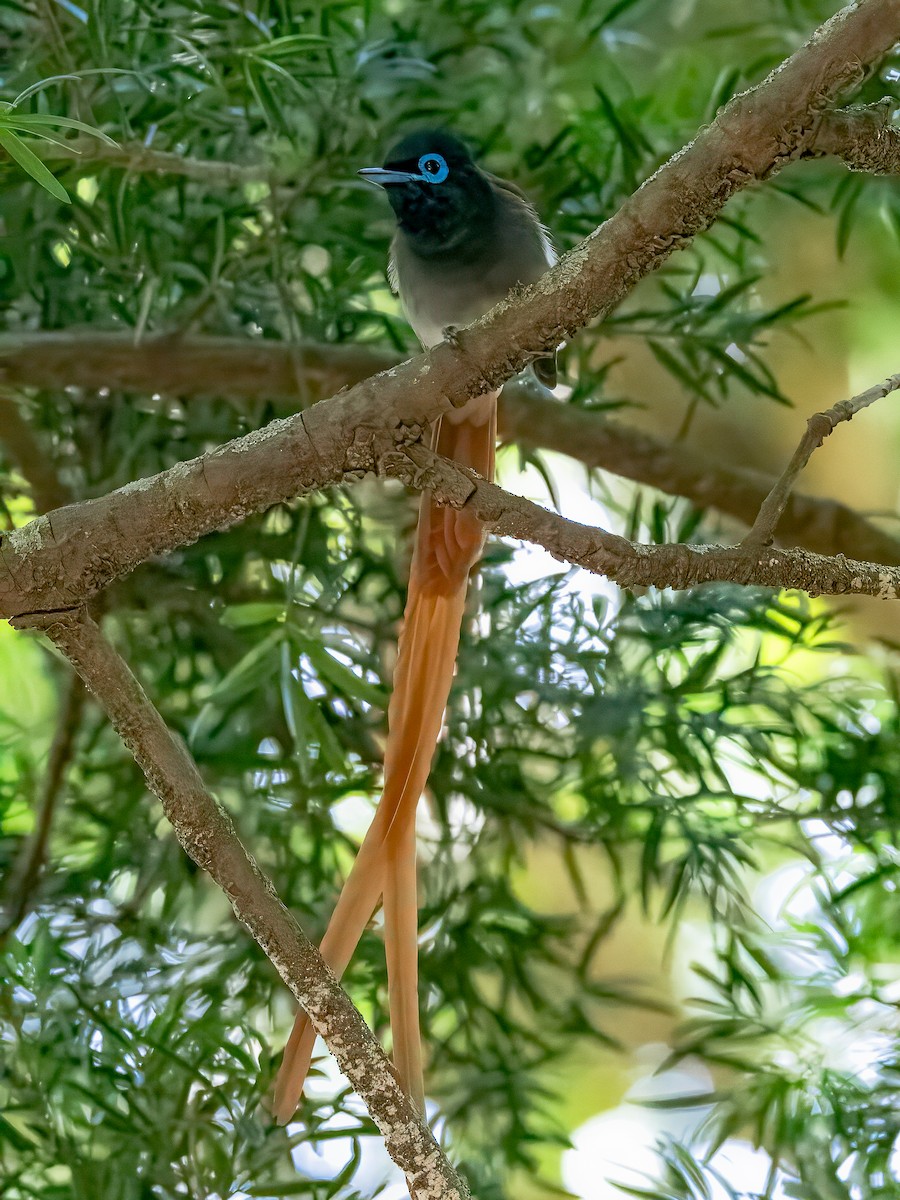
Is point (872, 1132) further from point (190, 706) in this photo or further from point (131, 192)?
point (131, 192)

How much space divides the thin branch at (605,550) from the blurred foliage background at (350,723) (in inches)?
9.3

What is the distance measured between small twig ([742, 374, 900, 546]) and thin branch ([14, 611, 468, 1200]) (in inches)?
10.8

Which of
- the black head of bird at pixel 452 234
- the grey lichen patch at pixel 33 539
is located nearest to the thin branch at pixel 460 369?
the grey lichen patch at pixel 33 539

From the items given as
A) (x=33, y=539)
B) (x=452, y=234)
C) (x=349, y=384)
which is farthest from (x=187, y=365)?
(x=33, y=539)

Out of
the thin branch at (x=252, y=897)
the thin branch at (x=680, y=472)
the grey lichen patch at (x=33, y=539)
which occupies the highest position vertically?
the thin branch at (x=680, y=472)

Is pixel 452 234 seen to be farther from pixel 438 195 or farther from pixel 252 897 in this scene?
pixel 252 897

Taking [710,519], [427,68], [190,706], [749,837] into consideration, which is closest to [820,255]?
[710,519]

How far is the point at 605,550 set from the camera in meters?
0.52

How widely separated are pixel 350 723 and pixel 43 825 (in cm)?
23

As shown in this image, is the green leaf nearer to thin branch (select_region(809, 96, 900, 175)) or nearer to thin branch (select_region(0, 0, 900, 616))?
thin branch (select_region(0, 0, 900, 616))

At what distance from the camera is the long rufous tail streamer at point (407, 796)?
562 mm

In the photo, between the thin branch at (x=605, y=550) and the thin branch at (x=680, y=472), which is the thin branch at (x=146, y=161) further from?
the thin branch at (x=605, y=550)

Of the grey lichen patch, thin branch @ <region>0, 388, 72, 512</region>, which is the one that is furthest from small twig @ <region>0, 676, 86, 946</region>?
the grey lichen patch

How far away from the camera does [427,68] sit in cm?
82
